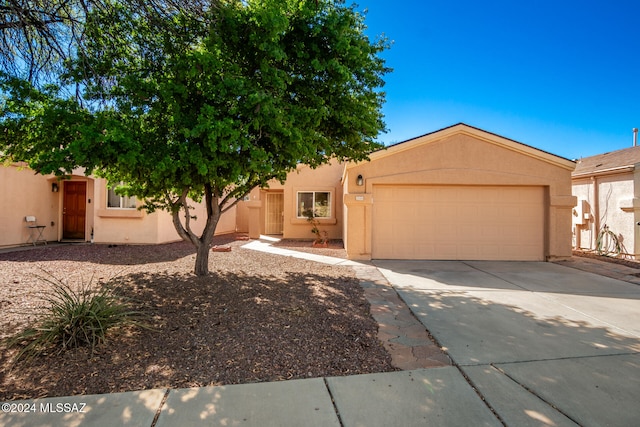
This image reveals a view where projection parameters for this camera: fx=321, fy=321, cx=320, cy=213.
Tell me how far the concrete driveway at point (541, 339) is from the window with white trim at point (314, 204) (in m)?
7.87

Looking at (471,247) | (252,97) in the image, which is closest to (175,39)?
(252,97)

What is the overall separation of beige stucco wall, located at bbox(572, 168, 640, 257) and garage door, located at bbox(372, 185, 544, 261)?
137 inches

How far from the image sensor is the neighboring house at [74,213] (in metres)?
11.0

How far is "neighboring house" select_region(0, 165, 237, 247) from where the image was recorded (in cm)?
1102

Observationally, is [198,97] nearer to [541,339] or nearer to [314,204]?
[541,339]

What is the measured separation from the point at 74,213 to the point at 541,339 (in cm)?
1559

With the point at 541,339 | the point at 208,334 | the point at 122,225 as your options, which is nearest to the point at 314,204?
the point at 122,225

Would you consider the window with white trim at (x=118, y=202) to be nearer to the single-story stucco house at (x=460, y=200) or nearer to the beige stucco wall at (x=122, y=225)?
the beige stucco wall at (x=122, y=225)

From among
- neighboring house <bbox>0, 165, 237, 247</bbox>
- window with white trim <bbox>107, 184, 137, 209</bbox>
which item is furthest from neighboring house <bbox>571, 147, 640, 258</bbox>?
window with white trim <bbox>107, 184, 137, 209</bbox>

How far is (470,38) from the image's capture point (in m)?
8.91

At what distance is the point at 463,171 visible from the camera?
9.55m

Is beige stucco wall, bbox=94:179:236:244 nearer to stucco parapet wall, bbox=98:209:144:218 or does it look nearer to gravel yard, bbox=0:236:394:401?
stucco parapet wall, bbox=98:209:144:218

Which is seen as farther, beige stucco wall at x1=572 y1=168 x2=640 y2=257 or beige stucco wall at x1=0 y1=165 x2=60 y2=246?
beige stucco wall at x1=0 y1=165 x2=60 y2=246

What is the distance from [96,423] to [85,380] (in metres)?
0.72
